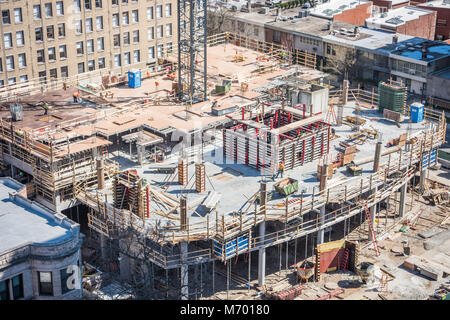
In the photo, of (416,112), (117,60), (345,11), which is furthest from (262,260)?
(345,11)

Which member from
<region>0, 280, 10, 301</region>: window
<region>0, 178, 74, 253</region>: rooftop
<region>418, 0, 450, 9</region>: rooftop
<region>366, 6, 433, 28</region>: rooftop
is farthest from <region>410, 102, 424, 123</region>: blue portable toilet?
<region>418, 0, 450, 9</region>: rooftop

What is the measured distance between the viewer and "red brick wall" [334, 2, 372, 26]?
125m

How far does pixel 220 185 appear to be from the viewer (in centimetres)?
6119

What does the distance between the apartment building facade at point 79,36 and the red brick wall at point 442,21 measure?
168 ft

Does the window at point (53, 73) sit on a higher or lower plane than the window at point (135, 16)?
lower

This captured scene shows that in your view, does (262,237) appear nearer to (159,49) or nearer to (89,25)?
(89,25)

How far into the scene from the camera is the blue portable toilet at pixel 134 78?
253ft

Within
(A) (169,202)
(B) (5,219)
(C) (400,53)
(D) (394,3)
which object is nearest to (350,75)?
(C) (400,53)

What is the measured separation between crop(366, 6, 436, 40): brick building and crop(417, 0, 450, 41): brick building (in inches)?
112

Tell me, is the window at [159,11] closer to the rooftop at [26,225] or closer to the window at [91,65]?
the window at [91,65]

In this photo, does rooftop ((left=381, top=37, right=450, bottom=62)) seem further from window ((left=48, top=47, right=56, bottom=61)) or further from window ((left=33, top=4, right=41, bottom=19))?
window ((left=33, top=4, right=41, bottom=19))

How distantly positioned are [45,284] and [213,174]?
21.1 metres

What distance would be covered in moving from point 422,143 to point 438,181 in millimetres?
10825

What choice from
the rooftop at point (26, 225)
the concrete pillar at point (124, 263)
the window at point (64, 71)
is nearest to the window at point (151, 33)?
the window at point (64, 71)
